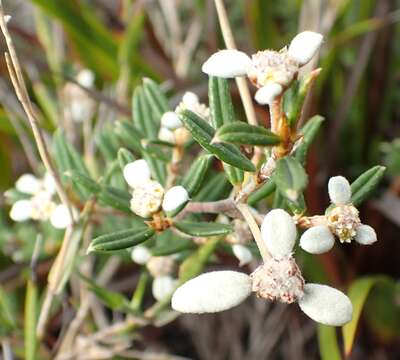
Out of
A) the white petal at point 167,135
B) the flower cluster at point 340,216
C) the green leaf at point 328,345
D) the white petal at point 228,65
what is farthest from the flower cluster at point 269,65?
the green leaf at point 328,345

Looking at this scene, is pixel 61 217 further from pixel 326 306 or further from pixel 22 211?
pixel 326 306

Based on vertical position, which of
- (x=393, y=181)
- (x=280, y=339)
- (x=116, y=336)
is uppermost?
(x=393, y=181)

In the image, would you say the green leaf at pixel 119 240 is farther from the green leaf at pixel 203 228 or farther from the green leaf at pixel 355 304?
the green leaf at pixel 355 304

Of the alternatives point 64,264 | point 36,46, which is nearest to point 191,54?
point 36,46

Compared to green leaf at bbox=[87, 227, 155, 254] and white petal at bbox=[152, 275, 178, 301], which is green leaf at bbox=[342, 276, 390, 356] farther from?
green leaf at bbox=[87, 227, 155, 254]

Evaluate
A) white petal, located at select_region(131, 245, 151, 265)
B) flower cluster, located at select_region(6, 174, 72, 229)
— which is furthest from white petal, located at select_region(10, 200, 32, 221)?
white petal, located at select_region(131, 245, 151, 265)

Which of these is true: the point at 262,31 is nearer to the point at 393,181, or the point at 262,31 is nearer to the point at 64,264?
the point at 393,181

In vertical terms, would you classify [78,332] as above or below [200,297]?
below

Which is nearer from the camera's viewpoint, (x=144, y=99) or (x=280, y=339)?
(x=144, y=99)
